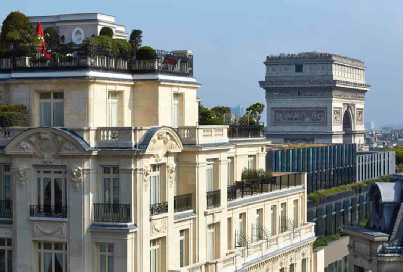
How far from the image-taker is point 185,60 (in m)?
49.3

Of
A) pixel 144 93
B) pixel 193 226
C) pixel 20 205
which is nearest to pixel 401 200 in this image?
pixel 193 226

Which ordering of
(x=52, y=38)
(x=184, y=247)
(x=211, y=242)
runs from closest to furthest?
(x=184, y=247) < (x=211, y=242) < (x=52, y=38)

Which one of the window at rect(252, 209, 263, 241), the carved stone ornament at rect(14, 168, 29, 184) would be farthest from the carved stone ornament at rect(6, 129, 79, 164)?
the window at rect(252, 209, 263, 241)

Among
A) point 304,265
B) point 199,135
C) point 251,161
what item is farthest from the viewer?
point 304,265

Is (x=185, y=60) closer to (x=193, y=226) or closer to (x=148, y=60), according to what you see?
(x=148, y=60)

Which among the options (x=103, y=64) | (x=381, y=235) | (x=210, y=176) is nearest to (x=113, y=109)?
(x=103, y=64)

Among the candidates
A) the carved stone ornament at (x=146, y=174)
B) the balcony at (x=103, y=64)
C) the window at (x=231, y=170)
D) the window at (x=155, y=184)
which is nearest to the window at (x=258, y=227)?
the window at (x=231, y=170)

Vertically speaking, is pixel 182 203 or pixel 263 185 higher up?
pixel 263 185

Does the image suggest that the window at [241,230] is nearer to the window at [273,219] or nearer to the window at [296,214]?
the window at [273,219]

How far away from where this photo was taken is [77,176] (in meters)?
41.4

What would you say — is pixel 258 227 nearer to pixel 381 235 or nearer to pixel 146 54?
pixel 381 235

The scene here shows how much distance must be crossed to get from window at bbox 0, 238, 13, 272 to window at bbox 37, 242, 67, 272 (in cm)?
164

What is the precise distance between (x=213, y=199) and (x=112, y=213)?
9013 millimetres

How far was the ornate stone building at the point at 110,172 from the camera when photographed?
41.4 metres
